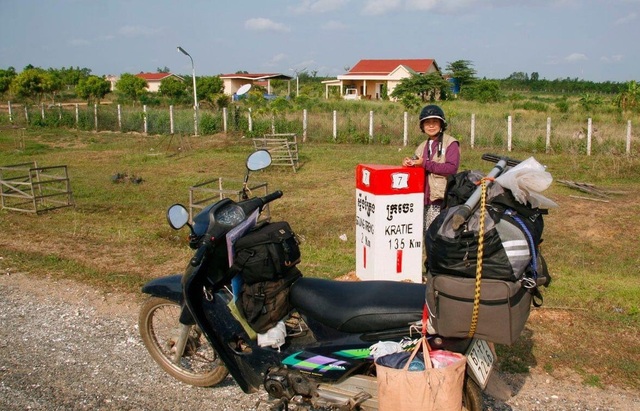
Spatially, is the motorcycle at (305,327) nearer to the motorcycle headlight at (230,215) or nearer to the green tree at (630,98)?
the motorcycle headlight at (230,215)

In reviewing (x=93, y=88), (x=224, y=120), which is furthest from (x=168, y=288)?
(x=93, y=88)

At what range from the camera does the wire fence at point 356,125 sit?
59.4 feet

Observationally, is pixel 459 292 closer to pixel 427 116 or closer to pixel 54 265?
pixel 427 116

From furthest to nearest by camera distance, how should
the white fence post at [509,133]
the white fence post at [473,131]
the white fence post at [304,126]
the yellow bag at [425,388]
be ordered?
the white fence post at [304,126] < the white fence post at [473,131] < the white fence post at [509,133] < the yellow bag at [425,388]

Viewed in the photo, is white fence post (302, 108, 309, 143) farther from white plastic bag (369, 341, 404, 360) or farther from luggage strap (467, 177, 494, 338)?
luggage strap (467, 177, 494, 338)

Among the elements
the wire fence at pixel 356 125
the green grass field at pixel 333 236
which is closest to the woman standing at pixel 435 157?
the green grass field at pixel 333 236

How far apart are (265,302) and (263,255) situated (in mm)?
280

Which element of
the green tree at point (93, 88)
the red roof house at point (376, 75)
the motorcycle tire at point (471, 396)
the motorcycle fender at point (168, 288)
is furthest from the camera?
the red roof house at point (376, 75)

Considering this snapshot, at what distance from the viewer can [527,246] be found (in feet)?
8.45

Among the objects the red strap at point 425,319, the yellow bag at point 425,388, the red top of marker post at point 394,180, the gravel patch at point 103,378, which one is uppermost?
the red top of marker post at point 394,180

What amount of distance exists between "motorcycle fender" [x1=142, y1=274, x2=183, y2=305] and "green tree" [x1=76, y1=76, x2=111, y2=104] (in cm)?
4049

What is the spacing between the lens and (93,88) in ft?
137

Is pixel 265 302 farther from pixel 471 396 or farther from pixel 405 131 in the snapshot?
pixel 405 131

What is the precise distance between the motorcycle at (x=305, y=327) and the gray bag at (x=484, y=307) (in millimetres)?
172
